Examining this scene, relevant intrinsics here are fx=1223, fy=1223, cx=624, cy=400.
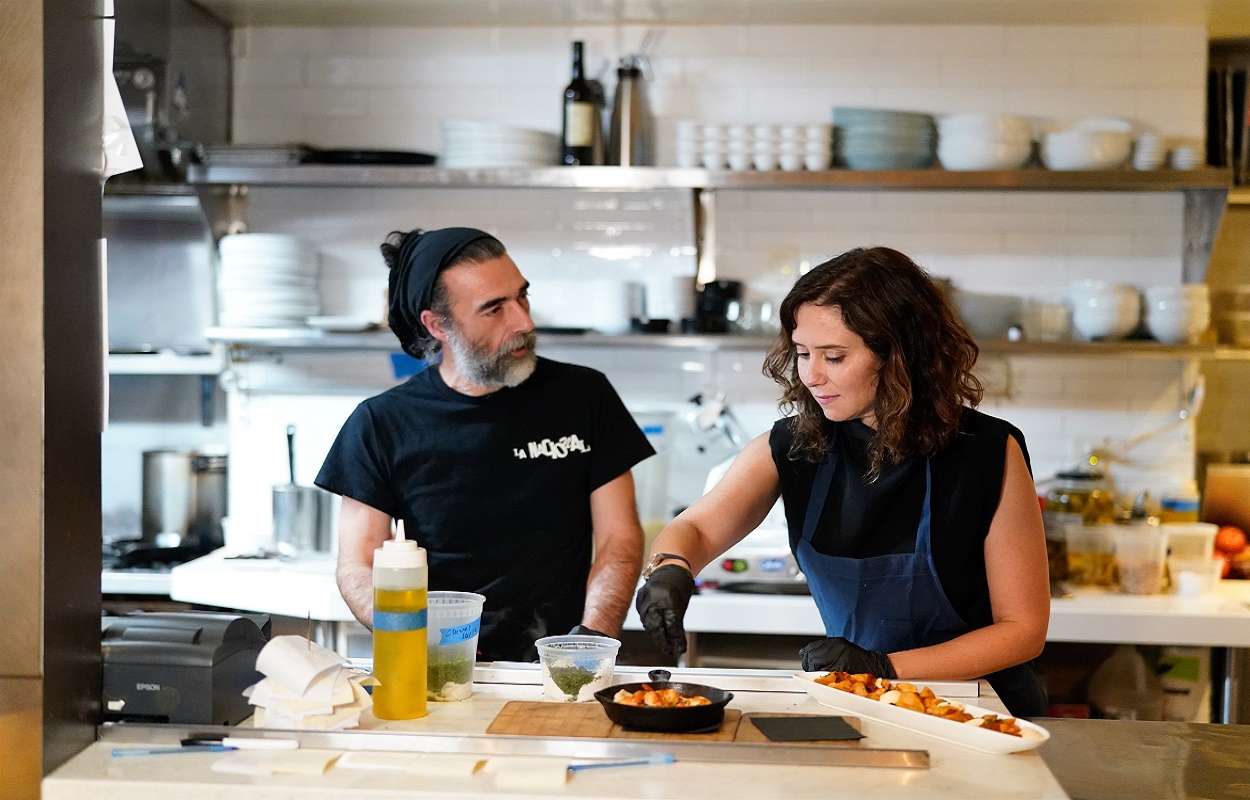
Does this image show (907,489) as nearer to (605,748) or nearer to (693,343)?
(605,748)

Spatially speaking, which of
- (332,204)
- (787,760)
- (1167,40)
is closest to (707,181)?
(332,204)

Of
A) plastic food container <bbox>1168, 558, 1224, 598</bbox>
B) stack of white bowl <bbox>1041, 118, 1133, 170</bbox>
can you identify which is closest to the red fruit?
plastic food container <bbox>1168, 558, 1224, 598</bbox>

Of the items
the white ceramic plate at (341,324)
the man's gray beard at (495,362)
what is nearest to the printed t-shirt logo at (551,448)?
A: the man's gray beard at (495,362)

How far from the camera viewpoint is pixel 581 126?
419 cm

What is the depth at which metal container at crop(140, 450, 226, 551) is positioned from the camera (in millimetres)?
4387

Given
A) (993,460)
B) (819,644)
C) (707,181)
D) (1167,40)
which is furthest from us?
(1167,40)

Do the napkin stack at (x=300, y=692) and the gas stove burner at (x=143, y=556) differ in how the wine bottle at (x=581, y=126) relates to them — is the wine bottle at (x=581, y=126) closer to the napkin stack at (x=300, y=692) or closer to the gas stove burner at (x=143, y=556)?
the gas stove burner at (x=143, y=556)

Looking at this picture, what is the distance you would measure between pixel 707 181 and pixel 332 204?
4.77 ft

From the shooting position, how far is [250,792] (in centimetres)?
151

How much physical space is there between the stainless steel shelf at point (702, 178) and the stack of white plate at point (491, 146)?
84 millimetres

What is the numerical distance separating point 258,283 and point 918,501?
2663 mm

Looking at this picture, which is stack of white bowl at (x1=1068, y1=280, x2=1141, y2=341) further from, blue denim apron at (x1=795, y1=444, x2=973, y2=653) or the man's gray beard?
the man's gray beard

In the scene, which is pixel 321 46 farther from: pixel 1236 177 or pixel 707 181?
pixel 1236 177

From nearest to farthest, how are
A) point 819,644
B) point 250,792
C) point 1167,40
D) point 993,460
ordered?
point 250,792 → point 819,644 → point 993,460 → point 1167,40
